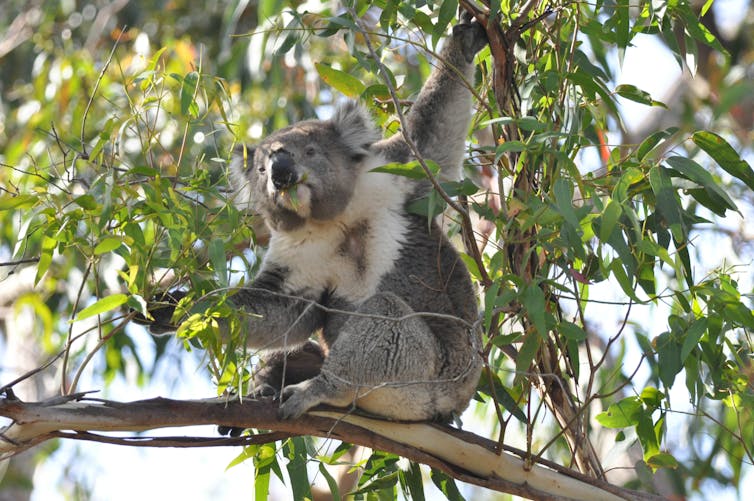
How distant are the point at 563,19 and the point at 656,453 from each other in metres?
1.38

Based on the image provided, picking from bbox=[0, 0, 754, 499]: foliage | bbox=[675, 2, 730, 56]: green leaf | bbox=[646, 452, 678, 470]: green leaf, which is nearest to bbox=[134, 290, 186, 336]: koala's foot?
bbox=[0, 0, 754, 499]: foliage

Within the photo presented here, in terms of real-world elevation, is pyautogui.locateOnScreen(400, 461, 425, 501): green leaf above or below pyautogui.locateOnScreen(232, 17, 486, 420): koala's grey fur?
below

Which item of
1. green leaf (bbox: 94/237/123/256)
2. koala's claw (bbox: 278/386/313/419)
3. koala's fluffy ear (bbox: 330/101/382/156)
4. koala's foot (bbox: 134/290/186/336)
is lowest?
koala's claw (bbox: 278/386/313/419)

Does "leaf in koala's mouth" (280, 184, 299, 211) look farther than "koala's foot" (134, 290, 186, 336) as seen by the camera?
Yes

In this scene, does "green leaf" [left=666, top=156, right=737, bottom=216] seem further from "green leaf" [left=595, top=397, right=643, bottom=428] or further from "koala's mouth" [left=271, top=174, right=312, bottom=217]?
"koala's mouth" [left=271, top=174, right=312, bottom=217]

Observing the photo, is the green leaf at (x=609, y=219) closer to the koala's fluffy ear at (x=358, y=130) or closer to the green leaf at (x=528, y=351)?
the green leaf at (x=528, y=351)

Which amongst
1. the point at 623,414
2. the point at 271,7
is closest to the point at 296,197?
the point at 271,7

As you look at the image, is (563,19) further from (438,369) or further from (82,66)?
(82,66)

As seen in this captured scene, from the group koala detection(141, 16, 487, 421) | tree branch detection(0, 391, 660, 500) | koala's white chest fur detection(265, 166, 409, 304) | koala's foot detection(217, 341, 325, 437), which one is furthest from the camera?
koala's white chest fur detection(265, 166, 409, 304)

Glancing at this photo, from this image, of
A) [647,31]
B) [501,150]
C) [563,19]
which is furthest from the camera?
[563,19]

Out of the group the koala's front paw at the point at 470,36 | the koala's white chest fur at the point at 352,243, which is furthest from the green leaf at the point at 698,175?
the koala's white chest fur at the point at 352,243

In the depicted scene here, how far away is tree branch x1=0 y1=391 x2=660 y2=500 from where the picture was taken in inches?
98.7

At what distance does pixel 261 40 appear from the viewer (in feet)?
15.2

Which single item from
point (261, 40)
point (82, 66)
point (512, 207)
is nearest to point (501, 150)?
point (512, 207)
